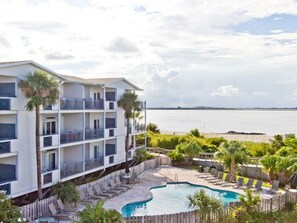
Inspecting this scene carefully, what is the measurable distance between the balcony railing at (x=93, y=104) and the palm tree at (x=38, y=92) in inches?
309

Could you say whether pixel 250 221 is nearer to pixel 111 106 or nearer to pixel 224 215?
pixel 224 215

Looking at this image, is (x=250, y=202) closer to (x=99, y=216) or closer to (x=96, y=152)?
(x=99, y=216)

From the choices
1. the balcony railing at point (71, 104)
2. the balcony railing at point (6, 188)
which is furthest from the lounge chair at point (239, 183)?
the balcony railing at point (6, 188)

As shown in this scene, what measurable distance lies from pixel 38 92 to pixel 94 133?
1053 centimetres

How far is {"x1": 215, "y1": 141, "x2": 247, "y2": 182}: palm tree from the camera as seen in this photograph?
3300cm

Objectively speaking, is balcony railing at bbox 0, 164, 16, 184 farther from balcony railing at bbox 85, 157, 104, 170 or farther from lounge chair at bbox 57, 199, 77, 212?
balcony railing at bbox 85, 157, 104, 170

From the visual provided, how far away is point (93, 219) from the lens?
14.4 meters

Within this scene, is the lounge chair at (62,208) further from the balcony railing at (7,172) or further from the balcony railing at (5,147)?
the balcony railing at (5,147)

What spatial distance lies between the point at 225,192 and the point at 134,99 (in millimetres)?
12445

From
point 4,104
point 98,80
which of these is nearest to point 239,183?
point 98,80

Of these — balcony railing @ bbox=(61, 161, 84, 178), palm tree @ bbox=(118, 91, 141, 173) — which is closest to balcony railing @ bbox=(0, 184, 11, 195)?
balcony railing @ bbox=(61, 161, 84, 178)

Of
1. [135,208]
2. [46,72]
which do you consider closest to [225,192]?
[135,208]

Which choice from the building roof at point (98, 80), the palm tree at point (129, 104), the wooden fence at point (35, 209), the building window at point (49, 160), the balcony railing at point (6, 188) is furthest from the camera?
the palm tree at point (129, 104)

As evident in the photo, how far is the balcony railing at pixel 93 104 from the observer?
103 feet
